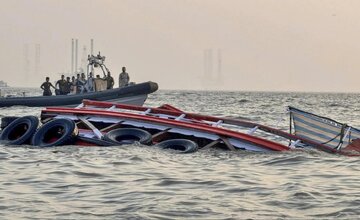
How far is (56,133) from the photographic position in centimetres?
1498

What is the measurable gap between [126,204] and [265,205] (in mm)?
1816

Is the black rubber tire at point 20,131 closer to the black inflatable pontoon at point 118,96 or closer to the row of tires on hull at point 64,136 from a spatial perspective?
the row of tires on hull at point 64,136

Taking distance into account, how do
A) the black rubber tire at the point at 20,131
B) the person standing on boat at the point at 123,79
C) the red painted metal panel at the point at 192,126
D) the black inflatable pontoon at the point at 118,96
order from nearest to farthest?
the red painted metal panel at the point at 192,126 → the black rubber tire at the point at 20,131 → the black inflatable pontoon at the point at 118,96 → the person standing on boat at the point at 123,79

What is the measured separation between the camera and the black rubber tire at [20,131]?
48.1ft

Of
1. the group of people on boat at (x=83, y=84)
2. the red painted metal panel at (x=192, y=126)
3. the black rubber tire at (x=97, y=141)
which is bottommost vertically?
the black rubber tire at (x=97, y=141)

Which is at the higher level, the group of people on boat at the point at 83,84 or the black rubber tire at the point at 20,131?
the group of people on boat at the point at 83,84

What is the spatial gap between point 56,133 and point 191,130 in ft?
11.5

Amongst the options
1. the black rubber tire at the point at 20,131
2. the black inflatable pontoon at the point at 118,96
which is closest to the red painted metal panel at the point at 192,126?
the black rubber tire at the point at 20,131

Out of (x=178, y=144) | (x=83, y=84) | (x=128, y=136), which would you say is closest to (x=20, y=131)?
(x=128, y=136)

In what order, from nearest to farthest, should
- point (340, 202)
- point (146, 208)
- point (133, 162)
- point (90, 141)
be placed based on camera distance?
1. point (146, 208)
2. point (340, 202)
3. point (133, 162)
4. point (90, 141)

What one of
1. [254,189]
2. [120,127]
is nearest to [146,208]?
[254,189]

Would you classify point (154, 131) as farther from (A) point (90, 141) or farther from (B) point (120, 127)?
(A) point (90, 141)

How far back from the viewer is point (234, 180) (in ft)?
31.3

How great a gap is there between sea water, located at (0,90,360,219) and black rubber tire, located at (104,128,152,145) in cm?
73
